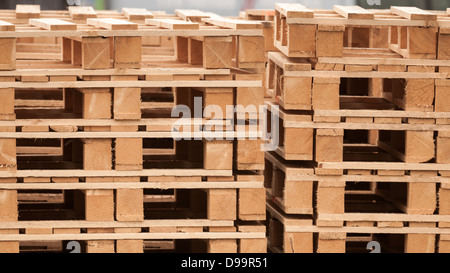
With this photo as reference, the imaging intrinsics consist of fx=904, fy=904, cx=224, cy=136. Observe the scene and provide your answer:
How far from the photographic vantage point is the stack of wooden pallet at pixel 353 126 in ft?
22.3

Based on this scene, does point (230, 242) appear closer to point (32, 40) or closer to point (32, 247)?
point (32, 247)

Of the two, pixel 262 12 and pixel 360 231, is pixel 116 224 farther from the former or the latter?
pixel 262 12

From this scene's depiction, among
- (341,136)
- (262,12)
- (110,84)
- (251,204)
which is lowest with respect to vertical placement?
(251,204)

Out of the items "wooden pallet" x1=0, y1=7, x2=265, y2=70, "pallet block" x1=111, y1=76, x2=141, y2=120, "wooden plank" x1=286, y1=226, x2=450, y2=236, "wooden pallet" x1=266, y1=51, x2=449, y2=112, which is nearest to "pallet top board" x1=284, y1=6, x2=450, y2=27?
"wooden pallet" x1=266, y1=51, x2=449, y2=112

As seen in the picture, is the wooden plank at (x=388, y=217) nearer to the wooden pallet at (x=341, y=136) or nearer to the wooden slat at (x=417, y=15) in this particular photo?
the wooden pallet at (x=341, y=136)

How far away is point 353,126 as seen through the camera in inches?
271

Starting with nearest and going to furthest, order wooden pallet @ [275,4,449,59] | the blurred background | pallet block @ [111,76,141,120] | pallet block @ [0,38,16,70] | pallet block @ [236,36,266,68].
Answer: pallet block @ [0,38,16,70]
pallet block @ [111,76,141,120]
pallet block @ [236,36,266,68]
wooden pallet @ [275,4,449,59]
the blurred background

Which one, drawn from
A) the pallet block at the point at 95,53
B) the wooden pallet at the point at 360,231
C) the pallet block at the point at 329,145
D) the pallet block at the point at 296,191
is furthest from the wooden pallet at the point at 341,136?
the pallet block at the point at 95,53

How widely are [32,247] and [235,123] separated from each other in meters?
2.05

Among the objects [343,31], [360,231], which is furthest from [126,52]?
[360,231]

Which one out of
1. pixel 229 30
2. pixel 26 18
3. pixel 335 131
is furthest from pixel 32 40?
pixel 335 131

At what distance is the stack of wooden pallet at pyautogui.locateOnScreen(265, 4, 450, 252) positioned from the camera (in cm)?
681

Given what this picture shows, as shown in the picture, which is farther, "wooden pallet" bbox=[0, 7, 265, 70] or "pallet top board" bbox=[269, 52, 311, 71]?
"pallet top board" bbox=[269, 52, 311, 71]

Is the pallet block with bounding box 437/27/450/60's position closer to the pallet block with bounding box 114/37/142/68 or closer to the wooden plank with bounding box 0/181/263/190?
the wooden plank with bounding box 0/181/263/190
